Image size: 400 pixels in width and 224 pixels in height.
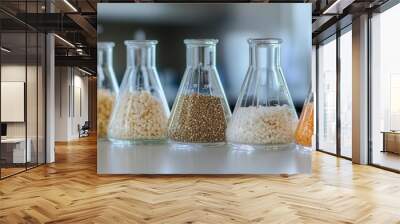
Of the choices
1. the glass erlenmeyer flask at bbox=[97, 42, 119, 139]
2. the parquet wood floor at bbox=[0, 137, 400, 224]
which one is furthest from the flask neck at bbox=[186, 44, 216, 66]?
the parquet wood floor at bbox=[0, 137, 400, 224]

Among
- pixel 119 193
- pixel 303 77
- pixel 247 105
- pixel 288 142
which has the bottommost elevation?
pixel 119 193

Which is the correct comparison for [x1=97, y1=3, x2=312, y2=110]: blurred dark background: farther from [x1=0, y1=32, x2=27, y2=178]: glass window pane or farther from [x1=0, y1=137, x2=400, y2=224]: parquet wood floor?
[x1=0, y1=32, x2=27, y2=178]: glass window pane

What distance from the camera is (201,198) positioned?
14.8ft

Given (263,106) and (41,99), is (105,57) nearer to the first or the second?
(263,106)

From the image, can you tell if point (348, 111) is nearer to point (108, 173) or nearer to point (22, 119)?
point (108, 173)

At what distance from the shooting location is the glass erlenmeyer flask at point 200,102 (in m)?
5.04

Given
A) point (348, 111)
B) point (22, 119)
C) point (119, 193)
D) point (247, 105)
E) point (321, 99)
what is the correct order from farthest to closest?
1. point (321, 99)
2. point (348, 111)
3. point (22, 119)
4. point (247, 105)
5. point (119, 193)

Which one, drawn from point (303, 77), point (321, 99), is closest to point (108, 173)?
point (303, 77)

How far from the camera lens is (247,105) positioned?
5098mm

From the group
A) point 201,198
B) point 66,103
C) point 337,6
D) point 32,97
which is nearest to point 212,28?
point 337,6

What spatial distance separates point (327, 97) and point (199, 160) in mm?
5333

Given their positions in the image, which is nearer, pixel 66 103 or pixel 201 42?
pixel 201 42

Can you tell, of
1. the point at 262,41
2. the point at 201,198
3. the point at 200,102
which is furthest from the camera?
the point at 262,41

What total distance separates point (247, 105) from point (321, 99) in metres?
5.66
